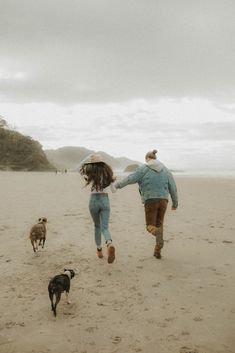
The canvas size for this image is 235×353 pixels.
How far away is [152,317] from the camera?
495 centimetres

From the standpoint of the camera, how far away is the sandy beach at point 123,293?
4.34 meters

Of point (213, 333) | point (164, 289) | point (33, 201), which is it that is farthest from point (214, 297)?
point (33, 201)

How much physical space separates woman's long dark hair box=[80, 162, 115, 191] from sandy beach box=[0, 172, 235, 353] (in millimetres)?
1444

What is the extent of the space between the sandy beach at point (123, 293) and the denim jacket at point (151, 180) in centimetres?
129

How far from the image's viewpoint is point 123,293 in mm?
5801

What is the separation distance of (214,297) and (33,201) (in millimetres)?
11667

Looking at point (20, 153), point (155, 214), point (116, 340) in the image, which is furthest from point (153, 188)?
point (20, 153)

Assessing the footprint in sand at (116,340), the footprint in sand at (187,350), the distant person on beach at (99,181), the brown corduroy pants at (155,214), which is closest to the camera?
the footprint in sand at (187,350)

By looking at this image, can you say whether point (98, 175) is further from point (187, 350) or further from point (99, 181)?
point (187, 350)

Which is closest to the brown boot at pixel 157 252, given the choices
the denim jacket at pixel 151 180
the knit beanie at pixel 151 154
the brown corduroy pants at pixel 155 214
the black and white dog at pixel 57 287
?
the brown corduroy pants at pixel 155 214

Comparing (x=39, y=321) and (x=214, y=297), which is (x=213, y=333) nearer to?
(x=214, y=297)

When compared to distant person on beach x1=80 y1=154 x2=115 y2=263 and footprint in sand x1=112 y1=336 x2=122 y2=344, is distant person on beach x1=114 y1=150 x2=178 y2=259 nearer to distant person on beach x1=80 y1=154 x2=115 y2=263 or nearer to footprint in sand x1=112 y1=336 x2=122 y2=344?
distant person on beach x1=80 y1=154 x2=115 y2=263

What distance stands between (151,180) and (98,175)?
39.9 inches

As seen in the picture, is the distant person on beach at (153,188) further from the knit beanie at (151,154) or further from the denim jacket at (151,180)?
the knit beanie at (151,154)
